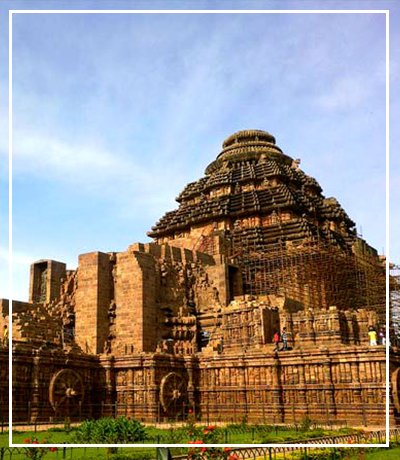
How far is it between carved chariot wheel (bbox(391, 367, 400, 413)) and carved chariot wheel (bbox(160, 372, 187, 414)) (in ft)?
43.0

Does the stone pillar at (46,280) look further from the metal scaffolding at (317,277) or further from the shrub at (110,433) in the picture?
the shrub at (110,433)

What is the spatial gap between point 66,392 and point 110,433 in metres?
14.4

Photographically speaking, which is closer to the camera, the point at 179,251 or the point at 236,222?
the point at 179,251

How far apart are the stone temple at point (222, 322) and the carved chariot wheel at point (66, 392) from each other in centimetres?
8

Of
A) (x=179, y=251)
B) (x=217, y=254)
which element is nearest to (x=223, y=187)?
(x=217, y=254)

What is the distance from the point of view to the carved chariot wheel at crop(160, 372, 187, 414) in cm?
3556

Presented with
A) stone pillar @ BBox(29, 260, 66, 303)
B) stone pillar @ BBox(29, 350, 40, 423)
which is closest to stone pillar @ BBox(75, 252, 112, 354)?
stone pillar @ BBox(29, 260, 66, 303)

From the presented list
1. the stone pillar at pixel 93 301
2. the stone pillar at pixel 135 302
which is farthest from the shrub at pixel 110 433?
the stone pillar at pixel 93 301

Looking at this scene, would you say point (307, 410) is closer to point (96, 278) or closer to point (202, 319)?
point (202, 319)

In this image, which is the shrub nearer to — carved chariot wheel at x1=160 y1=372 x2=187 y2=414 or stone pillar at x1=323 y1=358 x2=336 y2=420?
carved chariot wheel at x1=160 y1=372 x2=187 y2=414

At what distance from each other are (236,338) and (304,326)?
509cm

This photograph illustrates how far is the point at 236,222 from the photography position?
2517 inches

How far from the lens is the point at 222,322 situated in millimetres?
44219

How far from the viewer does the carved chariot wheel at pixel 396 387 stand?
100ft
